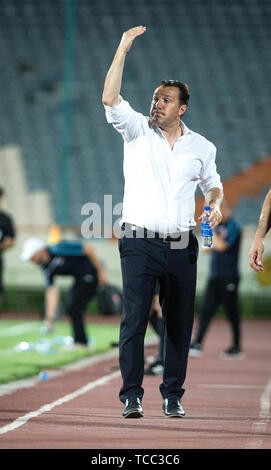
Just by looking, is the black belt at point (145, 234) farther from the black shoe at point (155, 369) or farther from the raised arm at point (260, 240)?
the black shoe at point (155, 369)

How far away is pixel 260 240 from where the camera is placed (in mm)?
7527

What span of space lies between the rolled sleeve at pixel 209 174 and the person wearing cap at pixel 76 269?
7972 mm

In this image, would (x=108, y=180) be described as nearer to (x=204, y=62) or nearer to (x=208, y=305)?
(x=204, y=62)

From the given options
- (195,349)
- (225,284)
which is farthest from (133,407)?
(225,284)

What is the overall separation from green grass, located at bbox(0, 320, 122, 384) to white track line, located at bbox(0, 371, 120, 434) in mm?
818

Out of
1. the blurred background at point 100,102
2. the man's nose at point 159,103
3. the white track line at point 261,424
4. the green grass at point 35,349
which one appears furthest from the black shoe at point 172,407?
the blurred background at point 100,102

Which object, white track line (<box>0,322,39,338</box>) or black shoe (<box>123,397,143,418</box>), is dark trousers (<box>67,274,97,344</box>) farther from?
black shoe (<box>123,397,143,418</box>)

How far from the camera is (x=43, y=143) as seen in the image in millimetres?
31219

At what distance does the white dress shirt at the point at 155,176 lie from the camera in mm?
7457

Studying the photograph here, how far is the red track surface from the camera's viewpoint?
21.5 feet

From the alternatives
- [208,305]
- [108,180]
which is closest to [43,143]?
[108,180]

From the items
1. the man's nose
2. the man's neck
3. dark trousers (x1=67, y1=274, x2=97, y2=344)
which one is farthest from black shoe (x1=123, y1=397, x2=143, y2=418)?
dark trousers (x1=67, y1=274, x2=97, y2=344)

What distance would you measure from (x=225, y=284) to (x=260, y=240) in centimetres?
878

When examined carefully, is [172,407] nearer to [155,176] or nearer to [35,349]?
[155,176]
